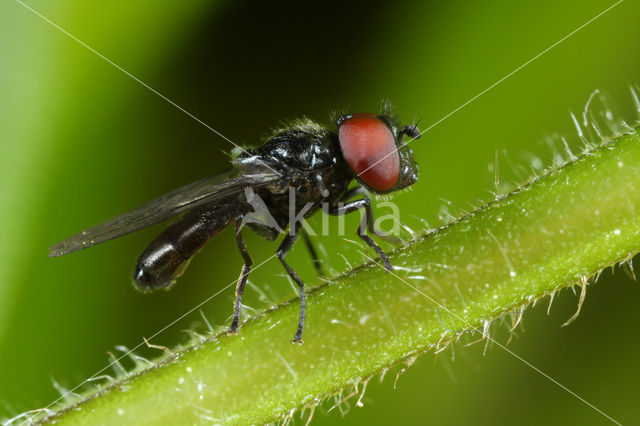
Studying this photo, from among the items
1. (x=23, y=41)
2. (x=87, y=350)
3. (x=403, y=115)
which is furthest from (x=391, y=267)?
(x=23, y=41)

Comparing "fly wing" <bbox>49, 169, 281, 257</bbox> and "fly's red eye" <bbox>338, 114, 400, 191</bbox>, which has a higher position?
"fly wing" <bbox>49, 169, 281, 257</bbox>

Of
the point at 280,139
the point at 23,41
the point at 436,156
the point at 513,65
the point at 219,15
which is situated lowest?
the point at 436,156

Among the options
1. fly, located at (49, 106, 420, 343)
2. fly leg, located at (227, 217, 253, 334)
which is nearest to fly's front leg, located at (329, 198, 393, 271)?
fly, located at (49, 106, 420, 343)

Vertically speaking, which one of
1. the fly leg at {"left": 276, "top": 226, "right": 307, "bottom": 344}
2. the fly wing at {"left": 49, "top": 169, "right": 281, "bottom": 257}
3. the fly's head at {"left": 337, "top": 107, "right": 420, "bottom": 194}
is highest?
the fly wing at {"left": 49, "top": 169, "right": 281, "bottom": 257}

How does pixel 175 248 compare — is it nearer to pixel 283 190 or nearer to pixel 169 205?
pixel 169 205

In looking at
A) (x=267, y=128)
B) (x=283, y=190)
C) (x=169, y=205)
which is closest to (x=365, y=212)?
(x=283, y=190)

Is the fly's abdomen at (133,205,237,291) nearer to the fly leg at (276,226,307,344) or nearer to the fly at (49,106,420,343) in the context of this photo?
the fly at (49,106,420,343)

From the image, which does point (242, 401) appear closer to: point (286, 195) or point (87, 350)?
point (87, 350)
